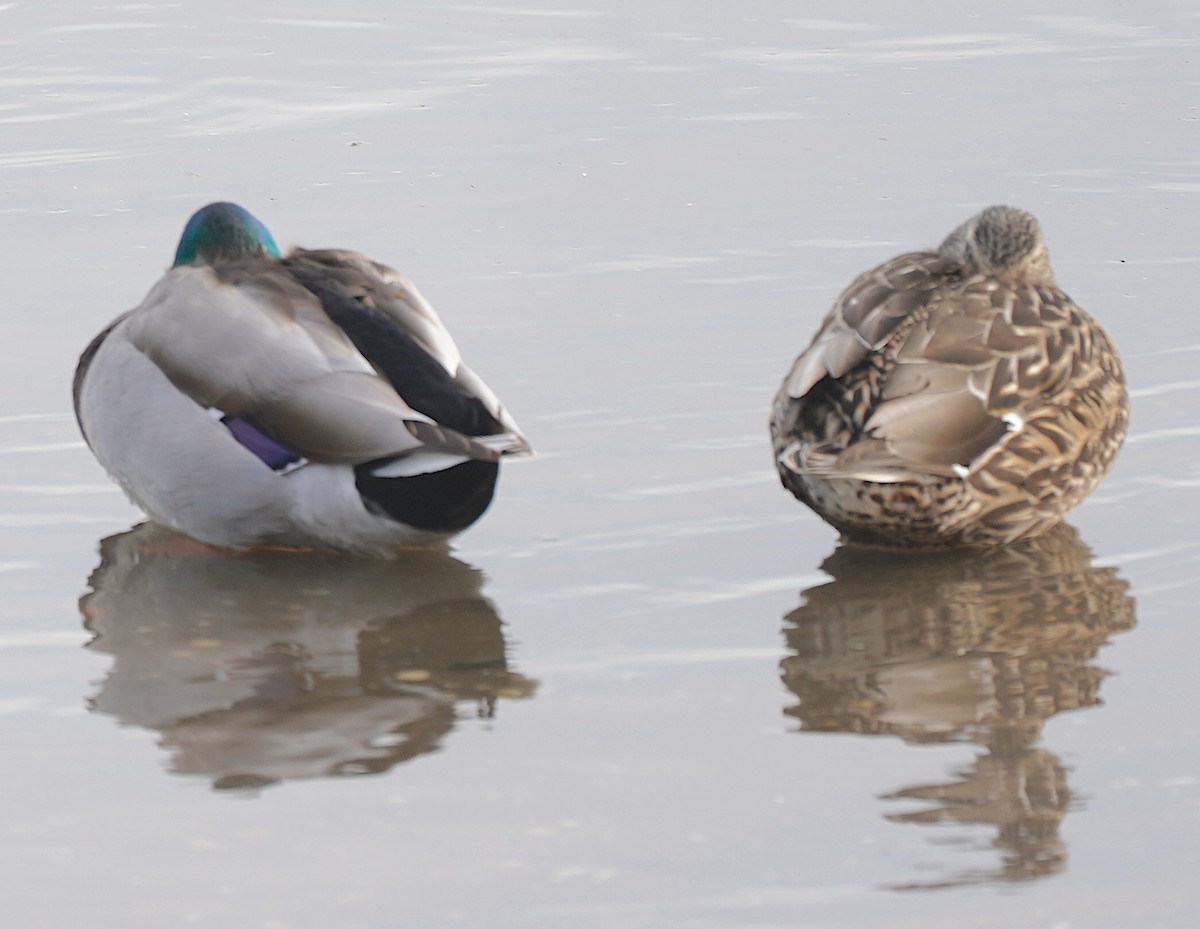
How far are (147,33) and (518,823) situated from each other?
8.49 m

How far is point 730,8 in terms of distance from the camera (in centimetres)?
1172

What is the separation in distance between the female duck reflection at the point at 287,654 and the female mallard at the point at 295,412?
0.13m

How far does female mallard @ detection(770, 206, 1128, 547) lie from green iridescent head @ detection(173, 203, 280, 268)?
161 cm

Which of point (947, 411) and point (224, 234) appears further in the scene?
point (224, 234)

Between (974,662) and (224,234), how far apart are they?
253cm

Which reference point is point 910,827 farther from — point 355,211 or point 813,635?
point 355,211

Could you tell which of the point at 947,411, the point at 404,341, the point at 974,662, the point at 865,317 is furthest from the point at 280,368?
the point at 974,662

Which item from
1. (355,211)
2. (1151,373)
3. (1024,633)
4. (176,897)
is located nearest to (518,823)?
(176,897)

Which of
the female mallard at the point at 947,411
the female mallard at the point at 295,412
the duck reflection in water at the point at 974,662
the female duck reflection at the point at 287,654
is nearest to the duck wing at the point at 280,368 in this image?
the female mallard at the point at 295,412

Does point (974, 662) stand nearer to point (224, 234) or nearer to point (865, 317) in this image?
point (865, 317)

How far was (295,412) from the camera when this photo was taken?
522 cm

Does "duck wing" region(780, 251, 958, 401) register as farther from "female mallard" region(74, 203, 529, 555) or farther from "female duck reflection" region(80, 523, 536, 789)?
"female duck reflection" region(80, 523, 536, 789)

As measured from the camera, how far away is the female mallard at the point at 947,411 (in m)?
5.00

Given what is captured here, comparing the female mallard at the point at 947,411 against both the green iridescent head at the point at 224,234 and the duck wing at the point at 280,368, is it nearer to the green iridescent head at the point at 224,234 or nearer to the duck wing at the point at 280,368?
the duck wing at the point at 280,368
